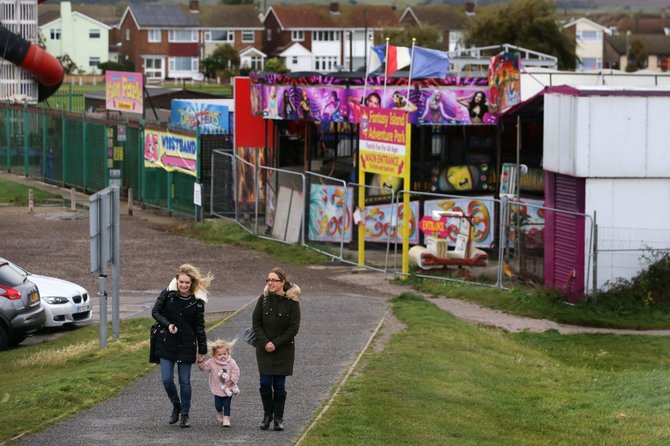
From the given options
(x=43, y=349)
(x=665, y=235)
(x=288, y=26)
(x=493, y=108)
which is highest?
(x=288, y=26)

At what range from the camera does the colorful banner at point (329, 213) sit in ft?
94.7

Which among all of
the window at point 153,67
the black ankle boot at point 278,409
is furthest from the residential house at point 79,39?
the black ankle boot at point 278,409

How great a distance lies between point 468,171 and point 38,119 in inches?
717

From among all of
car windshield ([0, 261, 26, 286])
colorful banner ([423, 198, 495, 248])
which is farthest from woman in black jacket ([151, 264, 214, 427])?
colorful banner ([423, 198, 495, 248])

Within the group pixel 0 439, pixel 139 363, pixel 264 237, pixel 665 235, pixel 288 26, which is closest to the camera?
pixel 0 439

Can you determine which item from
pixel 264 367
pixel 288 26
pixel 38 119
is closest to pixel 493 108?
pixel 264 367

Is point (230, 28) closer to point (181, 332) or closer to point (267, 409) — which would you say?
point (181, 332)

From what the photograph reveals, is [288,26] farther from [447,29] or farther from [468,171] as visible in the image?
[468,171]

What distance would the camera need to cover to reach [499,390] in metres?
15.7

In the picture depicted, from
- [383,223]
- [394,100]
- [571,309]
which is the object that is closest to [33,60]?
[383,223]

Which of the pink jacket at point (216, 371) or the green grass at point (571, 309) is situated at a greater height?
the pink jacket at point (216, 371)

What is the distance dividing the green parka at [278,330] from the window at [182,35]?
113853 mm

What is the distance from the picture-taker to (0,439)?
12219mm

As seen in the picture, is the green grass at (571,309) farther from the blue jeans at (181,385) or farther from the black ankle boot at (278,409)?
the blue jeans at (181,385)
